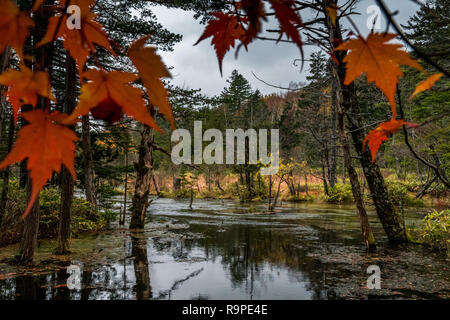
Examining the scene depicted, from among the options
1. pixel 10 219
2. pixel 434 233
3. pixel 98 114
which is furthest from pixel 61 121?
pixel 434 233

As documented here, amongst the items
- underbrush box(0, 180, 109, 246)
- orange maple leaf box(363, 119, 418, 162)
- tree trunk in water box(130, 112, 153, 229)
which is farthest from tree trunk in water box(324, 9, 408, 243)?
underbrush box(0, 180, 109, 246)

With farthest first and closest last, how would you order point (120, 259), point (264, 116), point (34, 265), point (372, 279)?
point (264, 116)
point (120, 259)
point (34, 265)
point (372, 279)

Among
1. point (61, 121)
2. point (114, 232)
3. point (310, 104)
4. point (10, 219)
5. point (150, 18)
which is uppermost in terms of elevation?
point (310, 104)

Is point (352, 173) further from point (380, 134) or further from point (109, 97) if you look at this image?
point (109, 97)

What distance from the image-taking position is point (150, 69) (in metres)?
0.46

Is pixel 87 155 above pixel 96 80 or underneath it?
above

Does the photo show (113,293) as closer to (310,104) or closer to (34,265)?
(34,265)

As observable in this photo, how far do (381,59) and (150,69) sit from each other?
0.42 meters

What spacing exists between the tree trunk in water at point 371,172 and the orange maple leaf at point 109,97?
4169 mm

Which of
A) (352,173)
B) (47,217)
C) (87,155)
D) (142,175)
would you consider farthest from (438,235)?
(47,217)

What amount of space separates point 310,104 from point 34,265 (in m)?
23.3

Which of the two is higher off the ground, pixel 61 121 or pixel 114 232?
pixel 61 121

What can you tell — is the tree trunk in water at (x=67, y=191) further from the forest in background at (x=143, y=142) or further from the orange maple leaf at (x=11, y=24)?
the orange maple leaf at (x=11, y=24)
